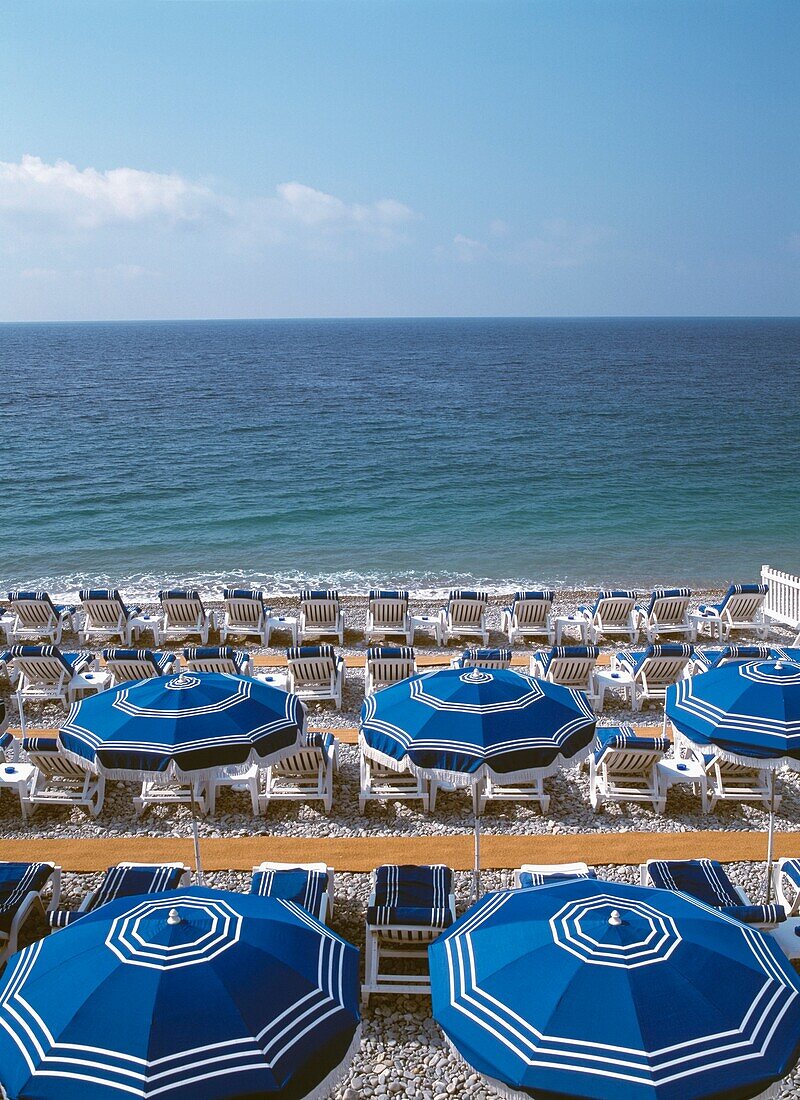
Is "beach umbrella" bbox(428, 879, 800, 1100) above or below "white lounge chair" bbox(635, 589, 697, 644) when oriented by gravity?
above

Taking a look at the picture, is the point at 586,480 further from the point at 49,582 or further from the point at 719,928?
the point at 719,928

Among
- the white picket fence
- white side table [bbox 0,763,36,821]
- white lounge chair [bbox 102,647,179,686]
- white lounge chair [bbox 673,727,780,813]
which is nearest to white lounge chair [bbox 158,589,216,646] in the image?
white lounge chair [bbox 102,647,179,686]

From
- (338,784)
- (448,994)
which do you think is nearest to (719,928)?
(448,994)

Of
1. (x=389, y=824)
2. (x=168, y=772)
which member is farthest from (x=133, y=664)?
(x=168, y=772)

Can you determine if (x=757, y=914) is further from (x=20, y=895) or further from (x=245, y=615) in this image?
(x=245, y=615)

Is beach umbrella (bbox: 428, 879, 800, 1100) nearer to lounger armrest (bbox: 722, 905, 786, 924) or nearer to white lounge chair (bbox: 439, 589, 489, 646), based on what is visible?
lounger armrest (bbox: 722, 905, 786, 924)
